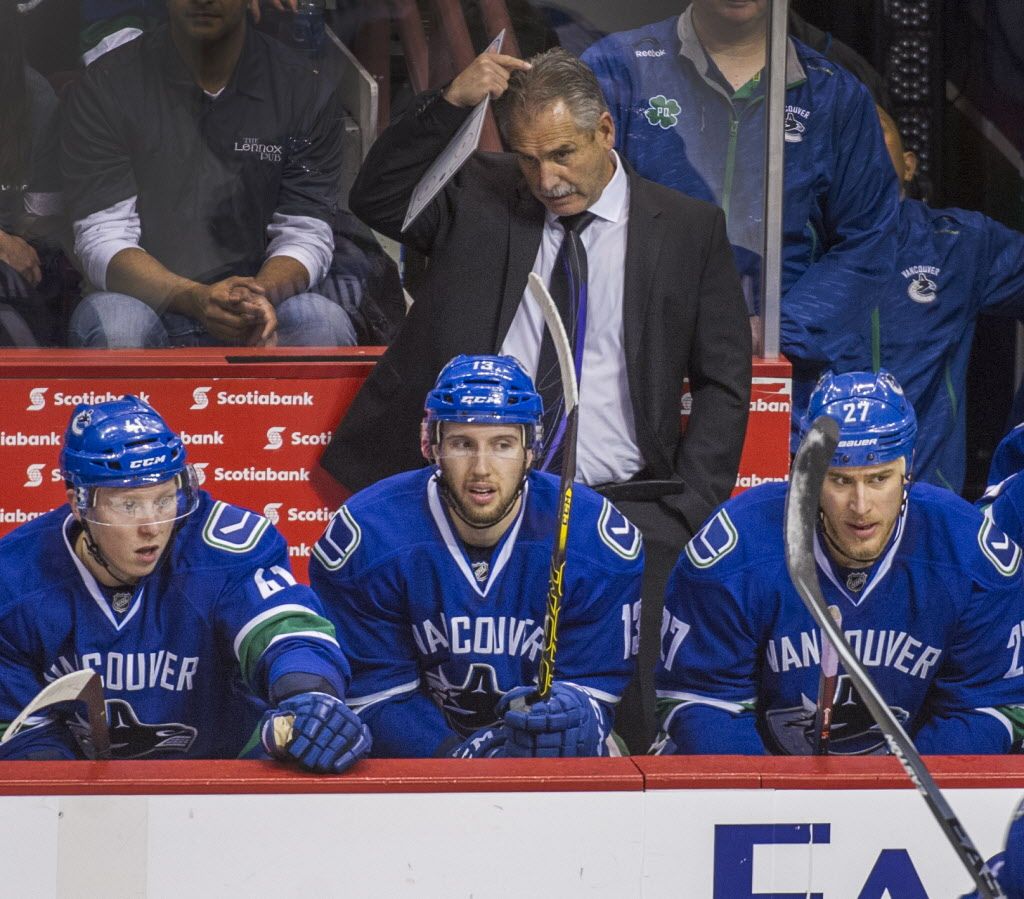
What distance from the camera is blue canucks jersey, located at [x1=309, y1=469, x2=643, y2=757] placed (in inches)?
131

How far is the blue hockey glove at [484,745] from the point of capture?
2.98m

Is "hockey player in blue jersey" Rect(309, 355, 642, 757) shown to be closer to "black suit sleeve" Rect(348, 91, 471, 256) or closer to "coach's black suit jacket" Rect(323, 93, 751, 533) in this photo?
"coach's black suit jacket" Rect(323, 93, 751, 533)

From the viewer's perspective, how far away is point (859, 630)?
10.8 ft

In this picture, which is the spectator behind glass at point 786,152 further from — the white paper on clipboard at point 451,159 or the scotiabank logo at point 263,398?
the scotiabank logo at point 263,398

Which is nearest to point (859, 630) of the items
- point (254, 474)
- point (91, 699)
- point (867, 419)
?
point (867, 419)

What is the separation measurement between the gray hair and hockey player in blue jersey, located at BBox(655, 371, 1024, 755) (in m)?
1.04

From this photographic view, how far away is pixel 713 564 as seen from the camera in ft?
10.6

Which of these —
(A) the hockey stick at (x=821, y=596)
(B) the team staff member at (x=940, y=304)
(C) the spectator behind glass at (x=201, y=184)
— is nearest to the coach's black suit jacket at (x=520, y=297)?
(C) the spectator behind glass at (x=201, y=184)

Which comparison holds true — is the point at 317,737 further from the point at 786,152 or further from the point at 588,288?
the point at 786,152

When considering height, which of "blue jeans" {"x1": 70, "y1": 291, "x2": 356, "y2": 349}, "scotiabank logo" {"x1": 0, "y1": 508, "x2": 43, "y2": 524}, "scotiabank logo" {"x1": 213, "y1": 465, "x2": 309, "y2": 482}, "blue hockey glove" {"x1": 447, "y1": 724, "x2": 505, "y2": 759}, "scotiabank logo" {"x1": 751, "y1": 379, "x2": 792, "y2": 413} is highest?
"blue jeans" {"x1": 70, "y1": 291, "x2": 356, "y2": 349}

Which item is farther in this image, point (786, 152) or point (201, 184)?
point (786, 152)

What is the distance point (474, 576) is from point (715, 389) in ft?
3.27

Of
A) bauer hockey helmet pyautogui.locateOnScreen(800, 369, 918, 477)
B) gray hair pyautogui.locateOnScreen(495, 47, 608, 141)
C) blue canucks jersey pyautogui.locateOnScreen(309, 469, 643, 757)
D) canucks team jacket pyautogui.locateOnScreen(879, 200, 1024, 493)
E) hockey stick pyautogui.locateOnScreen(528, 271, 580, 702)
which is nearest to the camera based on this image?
hockey stick pyautogui.locateOnScreen(528, 271, 580, 702)

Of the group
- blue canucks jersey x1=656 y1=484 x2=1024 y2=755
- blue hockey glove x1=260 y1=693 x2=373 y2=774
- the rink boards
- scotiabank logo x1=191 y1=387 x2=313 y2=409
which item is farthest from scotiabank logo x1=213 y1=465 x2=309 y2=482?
the rink boards
